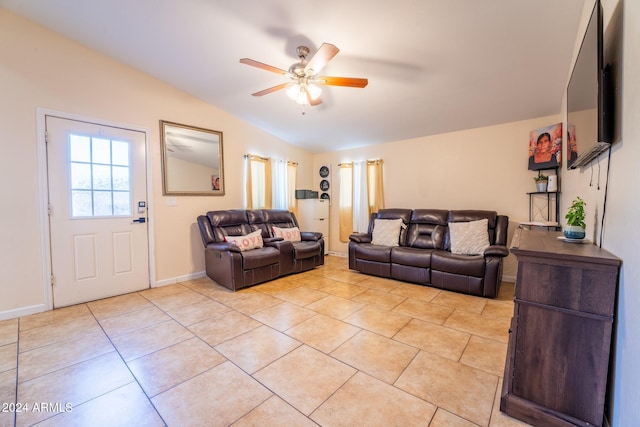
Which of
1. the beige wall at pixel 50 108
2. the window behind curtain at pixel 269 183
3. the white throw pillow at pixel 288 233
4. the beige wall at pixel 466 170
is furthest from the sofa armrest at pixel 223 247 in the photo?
→ the beige wall at pixel 466 170

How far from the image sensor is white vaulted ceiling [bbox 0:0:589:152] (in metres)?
2.08

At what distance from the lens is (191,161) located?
3920 millimetres

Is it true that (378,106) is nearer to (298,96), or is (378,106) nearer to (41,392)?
(298,96)

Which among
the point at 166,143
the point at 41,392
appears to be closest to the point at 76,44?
the point at 166,143

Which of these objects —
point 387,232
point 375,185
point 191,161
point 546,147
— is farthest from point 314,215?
point 546,147

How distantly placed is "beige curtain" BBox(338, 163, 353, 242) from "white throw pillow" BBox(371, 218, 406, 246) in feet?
3.50

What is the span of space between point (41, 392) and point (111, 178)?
240 centimetres

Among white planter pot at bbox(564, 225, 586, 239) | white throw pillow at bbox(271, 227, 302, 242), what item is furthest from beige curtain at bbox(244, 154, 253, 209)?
white planter pot at bbox(564, 225, 586, 239)

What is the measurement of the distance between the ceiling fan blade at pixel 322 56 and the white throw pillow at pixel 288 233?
8.59 feet

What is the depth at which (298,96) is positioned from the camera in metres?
2.62

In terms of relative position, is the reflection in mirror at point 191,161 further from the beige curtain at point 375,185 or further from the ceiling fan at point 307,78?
the beige curtain at point 375,185

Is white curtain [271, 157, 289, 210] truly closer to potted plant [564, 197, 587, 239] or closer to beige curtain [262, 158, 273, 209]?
beige curtain [262, 158, 273, 209]

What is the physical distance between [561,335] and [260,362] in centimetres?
179

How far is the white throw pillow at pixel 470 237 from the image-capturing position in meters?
3.39
